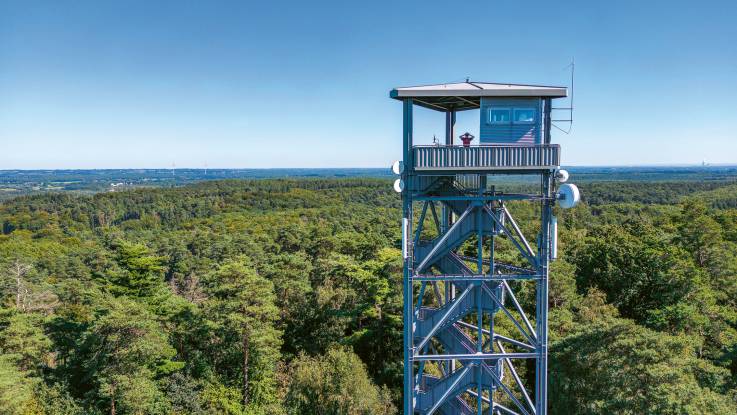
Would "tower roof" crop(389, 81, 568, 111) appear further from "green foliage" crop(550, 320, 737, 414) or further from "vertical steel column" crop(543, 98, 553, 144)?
"green foliage" crop(550, 320, 737, 414)

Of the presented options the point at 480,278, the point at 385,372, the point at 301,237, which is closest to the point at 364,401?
Result: the point at 385,372

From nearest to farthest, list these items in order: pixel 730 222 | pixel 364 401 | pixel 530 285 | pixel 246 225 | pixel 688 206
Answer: pixel 364 401
pixel 530 285
pixel 688 206
pixel 730 222
pixel 246 225

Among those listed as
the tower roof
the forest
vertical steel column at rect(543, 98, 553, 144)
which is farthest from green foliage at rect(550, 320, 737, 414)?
the tower roof

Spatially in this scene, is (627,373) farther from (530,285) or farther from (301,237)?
(301,237)

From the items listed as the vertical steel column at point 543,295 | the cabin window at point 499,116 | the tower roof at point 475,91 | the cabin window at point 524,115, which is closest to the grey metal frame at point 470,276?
the vertical steel column at point 543,295

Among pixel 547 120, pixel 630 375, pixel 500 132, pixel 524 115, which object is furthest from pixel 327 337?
pixel 547 120

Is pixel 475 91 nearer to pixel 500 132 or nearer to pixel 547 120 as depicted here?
pixel 500 132
